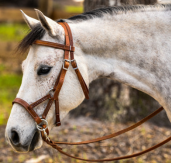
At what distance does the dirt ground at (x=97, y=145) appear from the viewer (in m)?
3.14

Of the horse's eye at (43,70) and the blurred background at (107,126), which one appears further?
the blurred background at (107,126)

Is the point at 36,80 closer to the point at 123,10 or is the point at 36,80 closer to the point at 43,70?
the point at 43,70

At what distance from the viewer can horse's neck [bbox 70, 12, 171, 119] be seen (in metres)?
1.99

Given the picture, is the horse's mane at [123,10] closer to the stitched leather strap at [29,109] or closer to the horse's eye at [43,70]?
the horse's eye at [43,70]

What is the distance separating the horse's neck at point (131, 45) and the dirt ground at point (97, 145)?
1.54 metres

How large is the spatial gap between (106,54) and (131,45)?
24 cm

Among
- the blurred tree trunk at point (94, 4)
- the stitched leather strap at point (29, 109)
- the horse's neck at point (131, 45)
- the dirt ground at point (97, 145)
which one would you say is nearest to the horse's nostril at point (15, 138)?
the stitched leather strap at point (29, 109)

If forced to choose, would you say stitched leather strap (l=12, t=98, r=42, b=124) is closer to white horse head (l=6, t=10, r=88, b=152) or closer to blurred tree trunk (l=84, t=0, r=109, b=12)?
white horse head (l=6, t=10, r=88, b=152)

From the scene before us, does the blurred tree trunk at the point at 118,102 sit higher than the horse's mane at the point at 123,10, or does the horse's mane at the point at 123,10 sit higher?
the horse's mane at the point at 123,10

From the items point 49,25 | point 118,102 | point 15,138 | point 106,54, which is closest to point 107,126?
point 118,102

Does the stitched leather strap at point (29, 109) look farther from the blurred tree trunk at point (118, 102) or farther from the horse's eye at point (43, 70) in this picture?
the blurred tree trunk at point (118, 102)

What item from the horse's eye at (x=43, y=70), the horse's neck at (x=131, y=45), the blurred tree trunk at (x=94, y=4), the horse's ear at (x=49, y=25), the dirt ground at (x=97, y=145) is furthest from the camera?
the blurred tree trunk at (x=94, y=4)

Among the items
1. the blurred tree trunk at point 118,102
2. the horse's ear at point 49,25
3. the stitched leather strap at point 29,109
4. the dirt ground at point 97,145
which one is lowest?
the dirt ground at point 97,145

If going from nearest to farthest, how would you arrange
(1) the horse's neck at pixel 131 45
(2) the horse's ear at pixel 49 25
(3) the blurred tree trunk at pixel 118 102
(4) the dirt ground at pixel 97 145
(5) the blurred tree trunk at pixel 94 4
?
(2) the horse's ear at pixel 49 25 → (1) the horse's neck at pixel 131 45 → (4) the dirt ground at pixel 97 145 → (5) the blurred tree trunk at pixel 94 4 → (3) the blurred tree trunk at pixel 118 102
